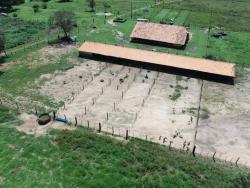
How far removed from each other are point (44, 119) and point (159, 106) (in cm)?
1903

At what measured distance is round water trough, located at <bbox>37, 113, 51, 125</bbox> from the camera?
4903 cm

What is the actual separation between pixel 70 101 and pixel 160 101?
15577 millimetres

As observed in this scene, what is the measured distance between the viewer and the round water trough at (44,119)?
4903 cm

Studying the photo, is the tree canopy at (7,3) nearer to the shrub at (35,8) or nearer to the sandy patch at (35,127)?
the shrub at (35,8)

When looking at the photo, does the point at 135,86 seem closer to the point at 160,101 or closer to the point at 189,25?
the point at 160,101

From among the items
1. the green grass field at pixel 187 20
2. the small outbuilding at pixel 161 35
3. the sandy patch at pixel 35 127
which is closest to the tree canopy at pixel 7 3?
the green grass field at pixel 187 20

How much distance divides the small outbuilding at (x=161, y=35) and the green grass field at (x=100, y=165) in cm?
3740

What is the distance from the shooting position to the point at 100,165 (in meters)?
41.8

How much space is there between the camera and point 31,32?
85.2 meters

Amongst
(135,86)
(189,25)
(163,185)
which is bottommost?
→ (163,185)

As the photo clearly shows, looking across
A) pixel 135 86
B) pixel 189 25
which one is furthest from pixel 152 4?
pixel 135 86

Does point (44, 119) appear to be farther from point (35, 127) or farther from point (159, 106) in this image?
point (159, 106)

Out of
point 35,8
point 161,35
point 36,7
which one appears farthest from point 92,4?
point 161,35

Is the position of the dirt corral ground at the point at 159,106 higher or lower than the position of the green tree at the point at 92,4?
lower
